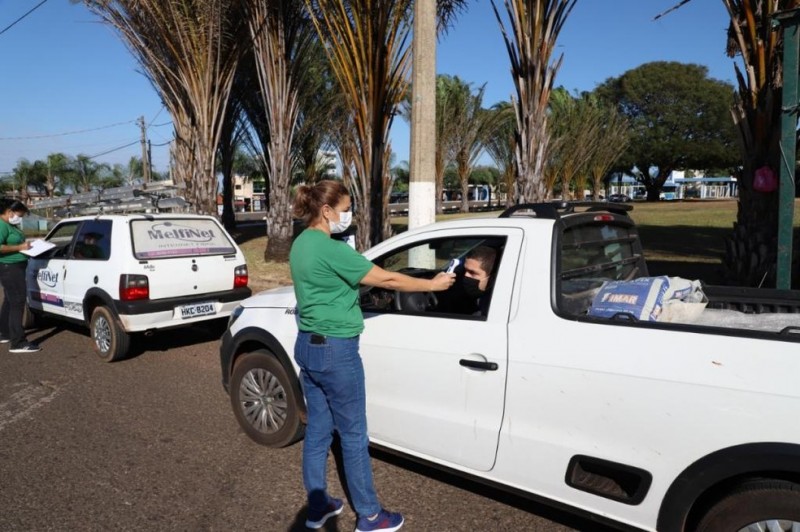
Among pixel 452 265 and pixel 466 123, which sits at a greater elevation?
pixel 466 123

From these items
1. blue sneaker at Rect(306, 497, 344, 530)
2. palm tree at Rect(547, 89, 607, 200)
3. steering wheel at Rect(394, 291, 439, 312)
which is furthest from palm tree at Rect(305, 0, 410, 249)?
palm tree at Rect(547, 89, 607, 200)

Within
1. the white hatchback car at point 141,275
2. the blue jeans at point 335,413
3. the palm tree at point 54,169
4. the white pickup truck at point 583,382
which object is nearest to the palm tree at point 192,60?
the white hatchback car at point 141,275

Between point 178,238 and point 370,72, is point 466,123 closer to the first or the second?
point 370,72

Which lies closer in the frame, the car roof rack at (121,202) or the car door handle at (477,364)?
the car door handle at (477,364)

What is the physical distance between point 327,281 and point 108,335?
4.93 meters

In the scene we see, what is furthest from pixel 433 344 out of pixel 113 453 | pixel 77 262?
pixel 77 262

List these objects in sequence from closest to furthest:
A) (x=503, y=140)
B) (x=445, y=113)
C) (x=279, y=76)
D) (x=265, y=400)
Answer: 1. (x=265, y=400)
2. (x=279, y=76)
3. (x=445, y=113)
4. (x=503, y=140)

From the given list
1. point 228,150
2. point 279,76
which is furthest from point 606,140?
point 279,76

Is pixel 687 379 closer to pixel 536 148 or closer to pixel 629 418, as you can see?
pixel 629 418

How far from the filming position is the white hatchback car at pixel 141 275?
21.3 ft

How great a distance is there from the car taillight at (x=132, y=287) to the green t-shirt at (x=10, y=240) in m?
1.71

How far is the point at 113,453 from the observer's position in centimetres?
425

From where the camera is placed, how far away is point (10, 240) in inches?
274

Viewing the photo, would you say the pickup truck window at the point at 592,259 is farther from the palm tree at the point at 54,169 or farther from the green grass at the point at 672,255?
the palm tree at the point at 54,169
